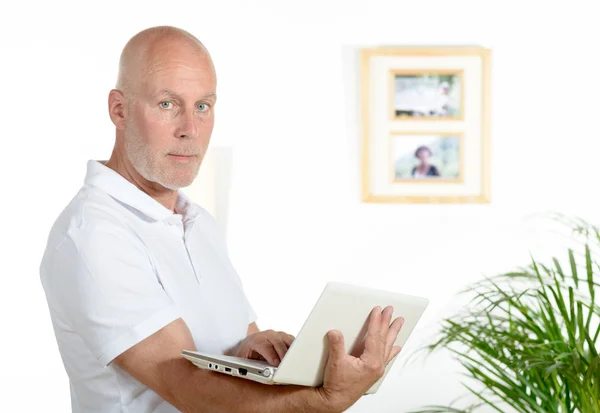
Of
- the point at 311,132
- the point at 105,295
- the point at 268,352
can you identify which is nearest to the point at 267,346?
the point at 268,352

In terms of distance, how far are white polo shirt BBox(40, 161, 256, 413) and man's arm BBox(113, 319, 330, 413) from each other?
3cm

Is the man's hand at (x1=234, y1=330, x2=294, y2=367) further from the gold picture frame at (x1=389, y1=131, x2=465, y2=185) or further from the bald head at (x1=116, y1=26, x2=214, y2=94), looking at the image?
the gold picture frame at (x1=389, y1=131, x2=465, y2=185)

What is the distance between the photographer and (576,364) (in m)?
2.08

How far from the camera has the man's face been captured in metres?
1.48

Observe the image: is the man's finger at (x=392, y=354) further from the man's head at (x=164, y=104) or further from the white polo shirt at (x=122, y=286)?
the man's head at (x=164, y=104)

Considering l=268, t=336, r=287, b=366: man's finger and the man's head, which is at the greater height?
the man's head

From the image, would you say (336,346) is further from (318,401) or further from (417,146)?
(417,146)

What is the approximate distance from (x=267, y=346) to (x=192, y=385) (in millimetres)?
229

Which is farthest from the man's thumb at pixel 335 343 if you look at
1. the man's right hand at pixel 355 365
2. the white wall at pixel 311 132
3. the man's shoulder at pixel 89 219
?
the white wall at pixel 311 132

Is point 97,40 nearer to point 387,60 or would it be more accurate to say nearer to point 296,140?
point 296,140

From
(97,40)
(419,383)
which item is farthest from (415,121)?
(97,40)

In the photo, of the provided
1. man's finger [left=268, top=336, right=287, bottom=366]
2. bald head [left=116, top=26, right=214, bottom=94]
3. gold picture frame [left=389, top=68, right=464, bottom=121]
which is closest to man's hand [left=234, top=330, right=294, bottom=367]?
man's finger [left=268, top=336, right=287, bottom=366]

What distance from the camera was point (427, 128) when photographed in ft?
10.6

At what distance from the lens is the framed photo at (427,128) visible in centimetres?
323
